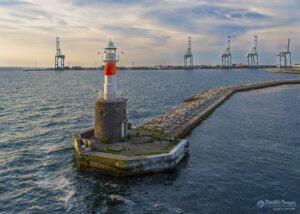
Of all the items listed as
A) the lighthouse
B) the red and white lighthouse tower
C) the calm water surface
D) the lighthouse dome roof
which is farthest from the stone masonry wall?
the lighthouse dome roof

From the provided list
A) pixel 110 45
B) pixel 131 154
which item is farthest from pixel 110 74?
pixel 131 154

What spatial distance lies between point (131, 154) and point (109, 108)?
307 centimetres

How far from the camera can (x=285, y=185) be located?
1191cm

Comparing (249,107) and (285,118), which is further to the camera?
(249,107)

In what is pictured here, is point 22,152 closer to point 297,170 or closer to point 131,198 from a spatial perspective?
point 131,198

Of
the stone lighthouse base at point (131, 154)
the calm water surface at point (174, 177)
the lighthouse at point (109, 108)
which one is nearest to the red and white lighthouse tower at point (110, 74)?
the lighthouse at point (109, 108)

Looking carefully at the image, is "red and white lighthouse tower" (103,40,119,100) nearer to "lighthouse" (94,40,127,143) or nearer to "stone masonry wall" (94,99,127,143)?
"lighthouse" (94,40,127,143)

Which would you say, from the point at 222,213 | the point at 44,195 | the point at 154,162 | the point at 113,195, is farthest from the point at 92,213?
the point at 222,213

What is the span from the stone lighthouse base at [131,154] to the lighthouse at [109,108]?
2.08ft

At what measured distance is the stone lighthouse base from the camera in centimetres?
1237

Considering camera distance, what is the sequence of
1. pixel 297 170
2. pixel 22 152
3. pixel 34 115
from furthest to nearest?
pixel 34 115 → pixel 22 152 → pixel 297 170

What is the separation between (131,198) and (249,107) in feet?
85.1

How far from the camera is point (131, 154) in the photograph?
507 inches

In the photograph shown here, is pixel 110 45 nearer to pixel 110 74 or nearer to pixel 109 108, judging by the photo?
pixel 110 74
